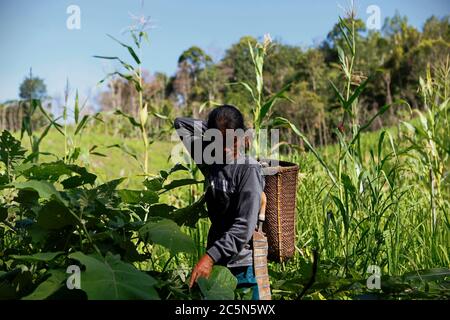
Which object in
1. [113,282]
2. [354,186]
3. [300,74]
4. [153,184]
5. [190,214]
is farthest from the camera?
[300,74]

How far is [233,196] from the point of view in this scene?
83.9 inches

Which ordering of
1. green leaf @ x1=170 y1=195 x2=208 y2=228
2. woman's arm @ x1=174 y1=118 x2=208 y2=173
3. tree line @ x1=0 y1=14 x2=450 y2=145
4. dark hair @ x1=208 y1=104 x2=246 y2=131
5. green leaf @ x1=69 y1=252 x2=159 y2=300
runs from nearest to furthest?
1. green leaf @ x1=69 y1=252 x2=159 y2=300
2. dark hair @ x1=208 y1=104 x2=246 y2=131
3. green leaf @ x1=170 y1=195 x2=208 y2=228
4. woman's arm @ x1=174 y1=118 x2=208 y2=173
5. tree line @ x1=0 y1=14 x2=450 y2=145

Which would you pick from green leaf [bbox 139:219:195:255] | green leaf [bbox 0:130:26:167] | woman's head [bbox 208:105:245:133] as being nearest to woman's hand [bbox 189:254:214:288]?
green leaf [bbox 139:219:195:255]

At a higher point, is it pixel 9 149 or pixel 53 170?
pixel 9 149

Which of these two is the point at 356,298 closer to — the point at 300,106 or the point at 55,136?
the point at 55,136

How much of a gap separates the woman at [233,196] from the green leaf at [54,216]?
48 centimetres

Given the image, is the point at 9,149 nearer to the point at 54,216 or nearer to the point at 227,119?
the point at 54,216

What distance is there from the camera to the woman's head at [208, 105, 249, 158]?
2.15 metres

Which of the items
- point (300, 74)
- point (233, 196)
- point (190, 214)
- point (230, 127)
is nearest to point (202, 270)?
point (233, 196)

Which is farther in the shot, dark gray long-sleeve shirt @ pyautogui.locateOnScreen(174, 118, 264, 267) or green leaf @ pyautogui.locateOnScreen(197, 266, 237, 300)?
dark gray long-sleeve shirt @ pyautogui.locateOnScreen(174, 118, 264, 267)

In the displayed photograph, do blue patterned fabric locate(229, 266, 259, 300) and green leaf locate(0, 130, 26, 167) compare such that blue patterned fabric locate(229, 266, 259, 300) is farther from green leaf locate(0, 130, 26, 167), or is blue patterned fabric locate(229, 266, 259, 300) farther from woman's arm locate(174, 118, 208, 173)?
green leaf locate(0, 130, 26, 167)

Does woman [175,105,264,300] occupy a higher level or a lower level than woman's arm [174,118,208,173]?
lower

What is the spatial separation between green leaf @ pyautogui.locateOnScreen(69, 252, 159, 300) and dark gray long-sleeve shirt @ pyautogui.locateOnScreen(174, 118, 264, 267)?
435mm

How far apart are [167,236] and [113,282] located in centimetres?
29
